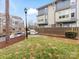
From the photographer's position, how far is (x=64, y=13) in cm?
4159

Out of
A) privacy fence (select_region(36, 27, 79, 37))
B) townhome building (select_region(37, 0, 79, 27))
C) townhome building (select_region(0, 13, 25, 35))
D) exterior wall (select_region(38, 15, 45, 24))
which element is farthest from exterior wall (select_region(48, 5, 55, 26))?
townhome building (select_region(0, 13, 25, 35))

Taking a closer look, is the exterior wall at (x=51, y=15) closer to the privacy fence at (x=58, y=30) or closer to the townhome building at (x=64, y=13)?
the townhome building at (x=64, y=13)

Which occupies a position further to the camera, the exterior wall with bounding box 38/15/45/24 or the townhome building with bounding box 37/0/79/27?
the exterior wall with bounding box 38/15/45/24

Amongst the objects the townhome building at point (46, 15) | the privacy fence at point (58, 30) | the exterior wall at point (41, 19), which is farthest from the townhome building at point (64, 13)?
the exterior wall at point (41, 19)

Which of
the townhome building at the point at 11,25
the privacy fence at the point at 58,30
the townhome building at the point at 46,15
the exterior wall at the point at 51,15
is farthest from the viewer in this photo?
the townhome building at the point at 46,15

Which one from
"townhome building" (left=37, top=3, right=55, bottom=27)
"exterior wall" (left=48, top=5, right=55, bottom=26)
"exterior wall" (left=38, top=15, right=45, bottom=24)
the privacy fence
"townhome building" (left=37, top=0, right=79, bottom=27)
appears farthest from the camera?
"exterior wall" (left=38, top=15, right=45, bottom=24)

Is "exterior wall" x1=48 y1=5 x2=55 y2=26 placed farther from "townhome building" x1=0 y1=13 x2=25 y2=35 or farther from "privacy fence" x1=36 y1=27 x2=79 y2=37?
"townhome building" x1=0 y1=13 x2=25 y2=35

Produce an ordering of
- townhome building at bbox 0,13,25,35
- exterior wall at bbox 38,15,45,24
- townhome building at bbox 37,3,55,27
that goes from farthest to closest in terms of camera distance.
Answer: exterior wall at bbox 38,15,45,24, townhome building at bbox 37,3,55,27, townhome building at bbox 0,13,25,35

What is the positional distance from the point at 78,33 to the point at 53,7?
66.4ft

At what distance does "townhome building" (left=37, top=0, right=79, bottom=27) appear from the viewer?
3734 centimetres

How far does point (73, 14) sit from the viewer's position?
124 feet

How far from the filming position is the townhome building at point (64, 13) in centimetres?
3734

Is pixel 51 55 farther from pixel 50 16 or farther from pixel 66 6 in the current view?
pixel 50 16

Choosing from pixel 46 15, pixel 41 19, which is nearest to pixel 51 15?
pixel 46 15
